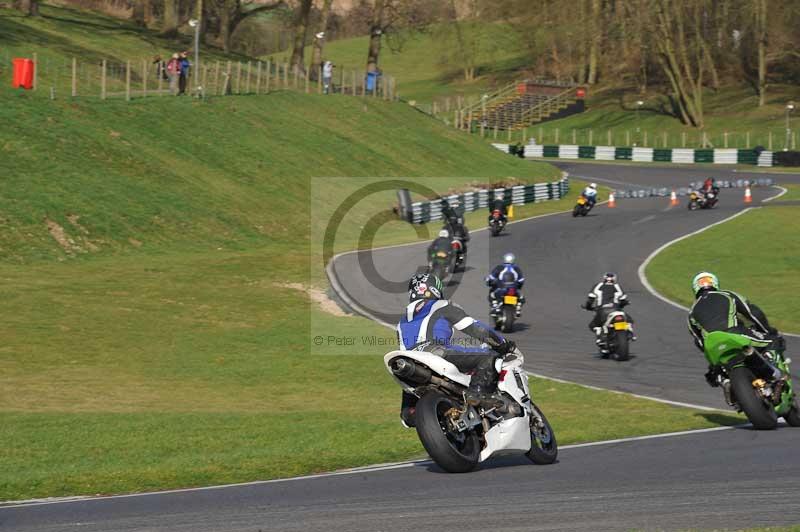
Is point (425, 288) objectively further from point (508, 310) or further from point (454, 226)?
point (454, 226)

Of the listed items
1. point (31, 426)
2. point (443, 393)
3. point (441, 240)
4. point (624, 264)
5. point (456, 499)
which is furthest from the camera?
point (624, 264)

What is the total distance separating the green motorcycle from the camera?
12828 mm

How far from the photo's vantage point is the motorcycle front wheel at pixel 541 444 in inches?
444

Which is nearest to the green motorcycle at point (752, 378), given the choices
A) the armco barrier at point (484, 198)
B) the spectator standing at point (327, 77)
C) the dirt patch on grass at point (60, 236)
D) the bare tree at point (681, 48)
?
the dirt patch on grass at point (60, 236)

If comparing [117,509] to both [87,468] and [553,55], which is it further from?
[553,55]

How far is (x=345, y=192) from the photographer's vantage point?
5244cm

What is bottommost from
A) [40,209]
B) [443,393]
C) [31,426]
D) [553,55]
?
[31,426]

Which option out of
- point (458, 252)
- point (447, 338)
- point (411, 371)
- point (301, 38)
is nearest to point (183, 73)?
point (301, 38)

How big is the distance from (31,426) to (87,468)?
2.95 m

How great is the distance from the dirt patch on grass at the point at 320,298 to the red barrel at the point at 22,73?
20299 millimetres

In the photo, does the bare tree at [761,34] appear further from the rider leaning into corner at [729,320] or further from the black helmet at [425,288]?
the black helmet at [425,288]

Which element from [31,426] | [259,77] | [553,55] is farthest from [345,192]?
[553,55]

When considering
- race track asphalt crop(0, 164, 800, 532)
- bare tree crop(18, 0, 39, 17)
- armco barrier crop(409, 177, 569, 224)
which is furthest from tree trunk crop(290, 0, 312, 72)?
race track asphalt crop(0, 164, 800, 532)

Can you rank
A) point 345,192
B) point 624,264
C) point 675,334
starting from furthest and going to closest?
point 345,192
point 624,264
point 675,334
